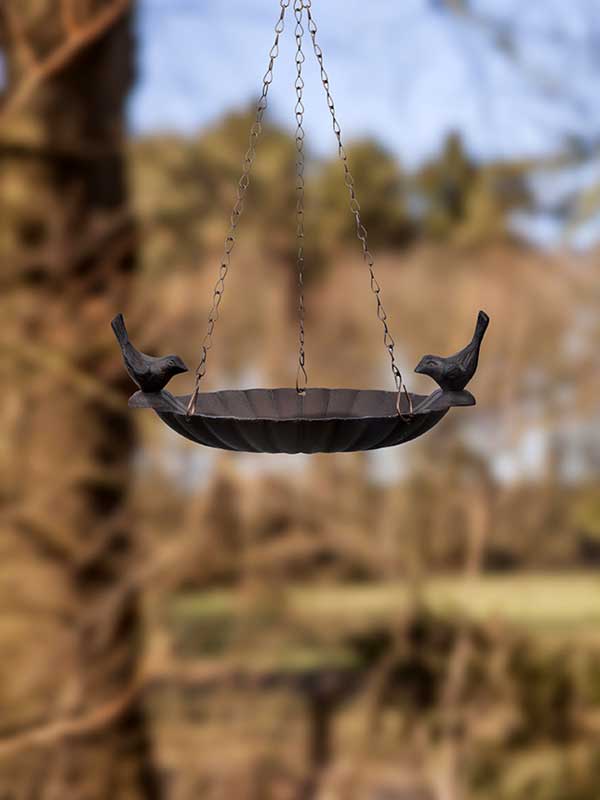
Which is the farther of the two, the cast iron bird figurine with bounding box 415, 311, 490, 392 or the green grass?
the green grass

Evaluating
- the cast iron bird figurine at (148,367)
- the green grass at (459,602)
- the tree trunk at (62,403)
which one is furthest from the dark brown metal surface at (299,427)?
the green grass at (459,602)

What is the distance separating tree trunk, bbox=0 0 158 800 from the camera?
10.9 feet

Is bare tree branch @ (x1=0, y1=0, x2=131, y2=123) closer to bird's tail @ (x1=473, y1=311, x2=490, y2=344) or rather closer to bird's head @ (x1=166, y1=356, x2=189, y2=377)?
bird's head @ (x1=166, y1=356, x2=189, y2=377)

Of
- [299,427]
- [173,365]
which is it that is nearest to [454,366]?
[299,427]

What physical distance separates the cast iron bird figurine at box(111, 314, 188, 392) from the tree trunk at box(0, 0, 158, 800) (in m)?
2.08

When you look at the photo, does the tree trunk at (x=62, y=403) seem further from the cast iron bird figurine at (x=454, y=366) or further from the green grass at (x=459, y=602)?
the cast iron bird figurine at (x=454, y=366)

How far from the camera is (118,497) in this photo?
3.45 metres

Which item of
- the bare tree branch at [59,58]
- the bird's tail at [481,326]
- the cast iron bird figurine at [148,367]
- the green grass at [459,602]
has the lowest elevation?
the green grass at [459,602]

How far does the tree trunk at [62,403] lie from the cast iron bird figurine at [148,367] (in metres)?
2.08

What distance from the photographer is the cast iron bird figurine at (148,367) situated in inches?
50.9

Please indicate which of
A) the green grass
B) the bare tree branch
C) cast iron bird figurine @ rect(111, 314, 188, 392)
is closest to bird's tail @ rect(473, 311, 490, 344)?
cast iron bird figurine @ rect(111, 314, 188, 392)

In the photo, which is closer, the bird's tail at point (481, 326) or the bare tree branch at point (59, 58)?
the bird's tail at point (481, 326)

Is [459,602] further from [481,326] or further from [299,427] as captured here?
[299,427]

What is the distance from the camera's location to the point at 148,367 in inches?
51.1
